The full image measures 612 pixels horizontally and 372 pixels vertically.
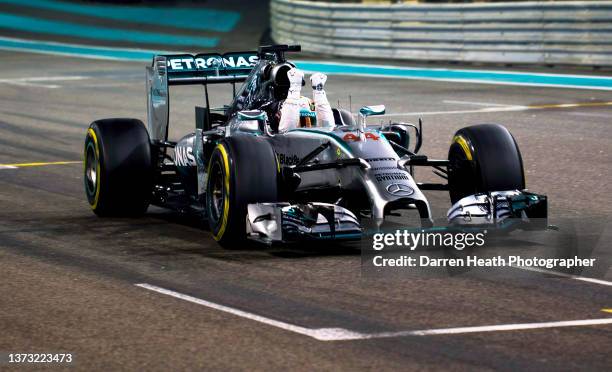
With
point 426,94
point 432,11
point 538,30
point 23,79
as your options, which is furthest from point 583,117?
point 23,79

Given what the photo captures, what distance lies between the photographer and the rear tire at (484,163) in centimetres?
1055

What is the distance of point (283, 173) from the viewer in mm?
10461

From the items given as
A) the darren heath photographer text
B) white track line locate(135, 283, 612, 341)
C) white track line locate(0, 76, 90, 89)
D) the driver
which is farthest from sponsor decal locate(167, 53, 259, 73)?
white track line locate(0, 76, 90, 89)

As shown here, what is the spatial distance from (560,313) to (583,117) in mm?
12739

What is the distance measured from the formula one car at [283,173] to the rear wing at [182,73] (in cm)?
4

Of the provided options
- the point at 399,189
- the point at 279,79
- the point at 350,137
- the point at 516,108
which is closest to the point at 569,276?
the point at 399,189

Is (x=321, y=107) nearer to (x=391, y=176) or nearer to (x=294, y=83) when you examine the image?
(x=294, y=83)

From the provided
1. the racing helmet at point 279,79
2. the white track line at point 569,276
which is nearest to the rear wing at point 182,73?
the racing helmet at point 279,79

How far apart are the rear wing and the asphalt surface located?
948 millimetres

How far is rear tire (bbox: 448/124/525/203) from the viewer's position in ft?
34.6

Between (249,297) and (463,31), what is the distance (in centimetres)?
2227

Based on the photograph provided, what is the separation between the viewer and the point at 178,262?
9.88 m

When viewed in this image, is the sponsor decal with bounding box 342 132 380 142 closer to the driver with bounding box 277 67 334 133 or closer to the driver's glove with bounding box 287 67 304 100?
the driver with bounding box 277 67 334 133

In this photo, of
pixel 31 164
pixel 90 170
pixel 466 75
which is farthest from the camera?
pixel 466 75
